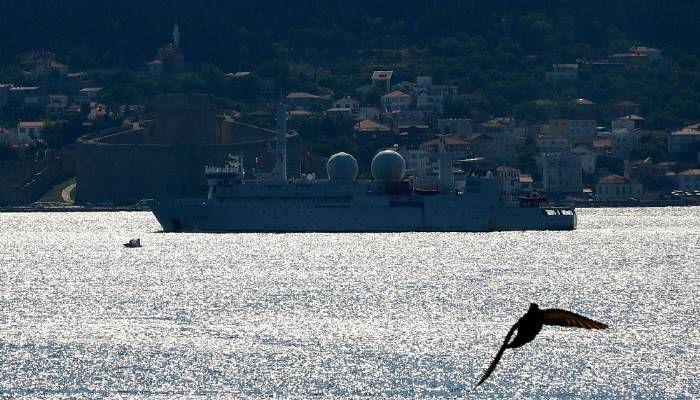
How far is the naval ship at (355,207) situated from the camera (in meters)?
130

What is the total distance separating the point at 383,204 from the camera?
130 meters

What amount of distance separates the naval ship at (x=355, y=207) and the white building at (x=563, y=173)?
38.3 m

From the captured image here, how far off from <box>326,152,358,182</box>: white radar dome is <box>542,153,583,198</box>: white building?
1553 inches

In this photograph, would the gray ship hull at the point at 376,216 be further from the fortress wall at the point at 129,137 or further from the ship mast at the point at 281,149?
the fortress wall at the point at 129,137

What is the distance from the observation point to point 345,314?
87188mm

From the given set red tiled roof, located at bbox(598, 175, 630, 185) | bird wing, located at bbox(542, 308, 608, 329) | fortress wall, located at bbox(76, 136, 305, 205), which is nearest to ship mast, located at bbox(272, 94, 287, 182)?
fortress wall, located at bbox(76, 136, 305, 205)

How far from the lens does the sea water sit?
6919 centimetres

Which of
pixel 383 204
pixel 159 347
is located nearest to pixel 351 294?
pixel 159 347

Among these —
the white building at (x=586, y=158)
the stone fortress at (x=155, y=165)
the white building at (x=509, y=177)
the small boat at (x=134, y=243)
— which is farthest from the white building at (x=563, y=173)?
the small boat at (x=134, y=243)

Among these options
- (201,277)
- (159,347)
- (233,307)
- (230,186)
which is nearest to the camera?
(159,347)

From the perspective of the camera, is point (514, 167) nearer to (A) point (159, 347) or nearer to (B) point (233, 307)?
(B) point (233, 307)

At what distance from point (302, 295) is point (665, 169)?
9003cm

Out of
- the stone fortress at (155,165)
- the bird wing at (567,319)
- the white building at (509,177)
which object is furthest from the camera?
the white building at (509,177)

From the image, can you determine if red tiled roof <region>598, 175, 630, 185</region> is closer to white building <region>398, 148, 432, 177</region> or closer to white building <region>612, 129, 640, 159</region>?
white building <region>398, 148, 432, 177</region>
